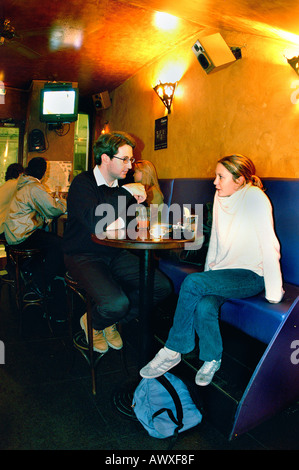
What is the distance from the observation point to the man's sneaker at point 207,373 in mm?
1847

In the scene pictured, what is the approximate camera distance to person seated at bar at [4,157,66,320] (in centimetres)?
330

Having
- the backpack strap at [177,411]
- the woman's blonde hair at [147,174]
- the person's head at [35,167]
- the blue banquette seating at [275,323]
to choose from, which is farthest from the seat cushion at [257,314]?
the person's head at [35,167]

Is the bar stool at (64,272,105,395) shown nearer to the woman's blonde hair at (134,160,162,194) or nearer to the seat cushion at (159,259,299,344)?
the seat cushion at (159,259,299,344)

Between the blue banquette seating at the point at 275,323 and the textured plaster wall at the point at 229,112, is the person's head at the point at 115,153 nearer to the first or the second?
the blue banquette seating at the point at 275,323

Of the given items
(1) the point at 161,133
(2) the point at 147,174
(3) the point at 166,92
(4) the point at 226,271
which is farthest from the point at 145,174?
(4) the point at 226,271

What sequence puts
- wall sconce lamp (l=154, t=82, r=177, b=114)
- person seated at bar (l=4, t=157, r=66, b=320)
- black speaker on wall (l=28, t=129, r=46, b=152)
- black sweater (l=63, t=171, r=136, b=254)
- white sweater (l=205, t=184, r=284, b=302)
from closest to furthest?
white sweater (l=205, t=184, r=284, b=302) → black sweater (l=63, t=171, r=136, b=254) → person seated at bar (l=4, t=157, r=66, b=320) → wall sconce lamp (l=154, t=82, r=177, b=114) → black speaker on wall (l=28, t=129, r=46, b=152)

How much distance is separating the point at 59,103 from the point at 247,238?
470 cm

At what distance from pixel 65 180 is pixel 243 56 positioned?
14.1 feet

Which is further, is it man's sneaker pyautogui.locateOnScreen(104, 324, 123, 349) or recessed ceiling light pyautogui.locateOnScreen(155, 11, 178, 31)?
recessed ceiling light pyautogui.locateOnScreen(155, 11, 178, 31)

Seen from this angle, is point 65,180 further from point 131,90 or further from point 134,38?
point 134,38

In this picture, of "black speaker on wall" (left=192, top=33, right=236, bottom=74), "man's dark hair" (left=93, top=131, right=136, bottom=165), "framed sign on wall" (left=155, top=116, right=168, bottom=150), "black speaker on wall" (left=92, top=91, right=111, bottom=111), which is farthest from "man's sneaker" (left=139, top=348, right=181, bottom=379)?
"black speaker on wall" (left=92, top=91, right=111, bottom=111)

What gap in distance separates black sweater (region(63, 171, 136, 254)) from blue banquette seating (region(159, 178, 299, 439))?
37.4 inches

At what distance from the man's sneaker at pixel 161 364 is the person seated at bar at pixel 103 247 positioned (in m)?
0.33

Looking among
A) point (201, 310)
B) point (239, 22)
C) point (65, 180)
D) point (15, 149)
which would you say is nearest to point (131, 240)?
point (201, 310)
